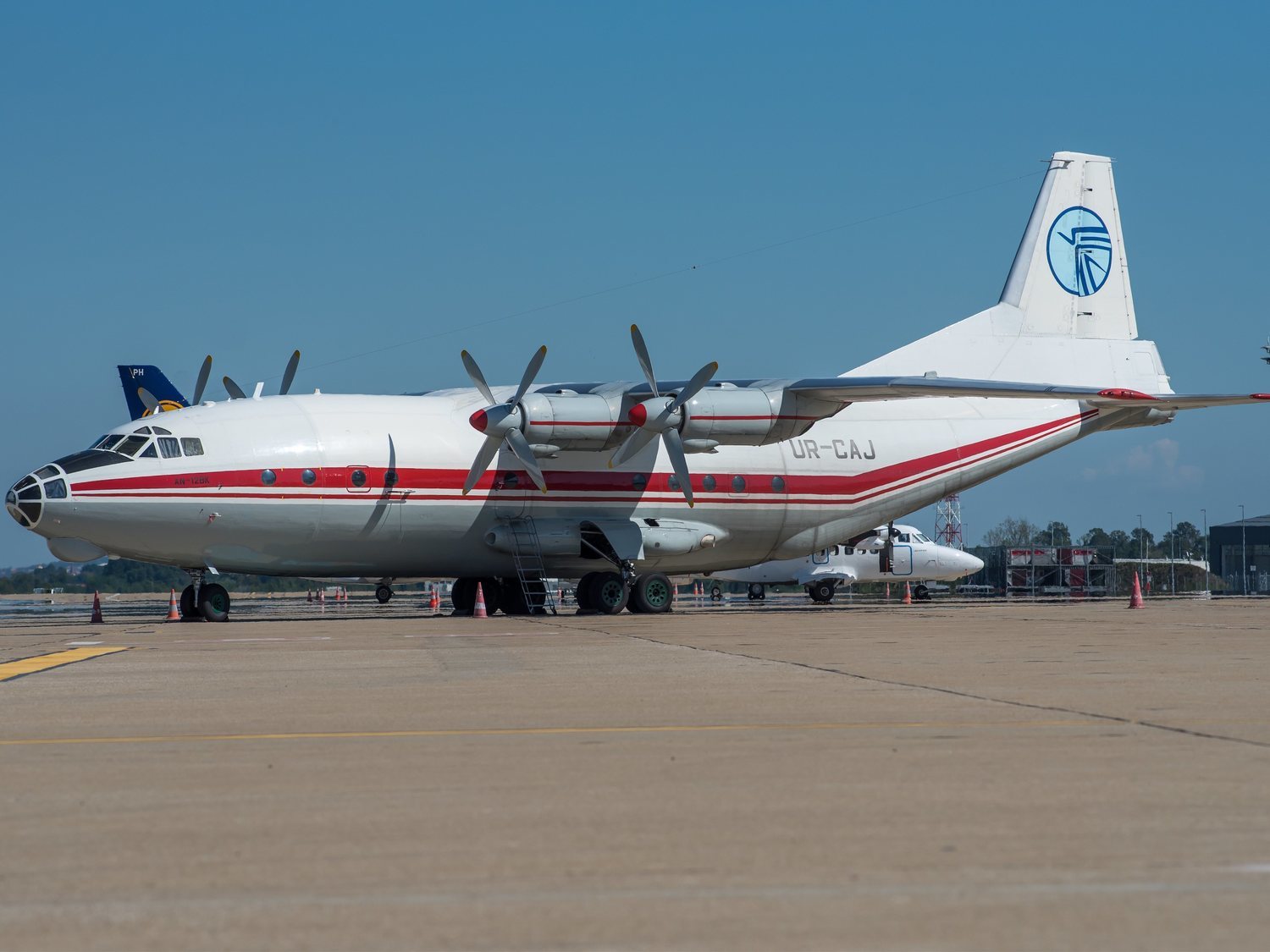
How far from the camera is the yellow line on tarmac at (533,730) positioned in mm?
8461

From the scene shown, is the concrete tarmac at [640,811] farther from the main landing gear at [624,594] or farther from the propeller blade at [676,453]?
the main landing gear at [624,594]

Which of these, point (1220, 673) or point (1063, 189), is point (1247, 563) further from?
point (1220, 673)

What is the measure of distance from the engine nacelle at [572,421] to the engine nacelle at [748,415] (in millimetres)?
1474

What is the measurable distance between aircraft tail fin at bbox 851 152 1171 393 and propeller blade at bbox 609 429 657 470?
372 inches

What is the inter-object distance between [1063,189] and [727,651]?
76.5 ft

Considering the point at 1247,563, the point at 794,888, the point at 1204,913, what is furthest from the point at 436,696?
the point at 1247,563

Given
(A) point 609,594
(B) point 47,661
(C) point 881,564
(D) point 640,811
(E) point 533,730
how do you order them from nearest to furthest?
(D) point 640,811, (E) point 533,730, (B) point 47,661, (A) point 609,594, (C) point 881,564

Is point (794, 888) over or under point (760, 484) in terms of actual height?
under

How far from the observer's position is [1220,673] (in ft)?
41.6

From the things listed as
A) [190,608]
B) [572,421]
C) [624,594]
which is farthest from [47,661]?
[624,594]

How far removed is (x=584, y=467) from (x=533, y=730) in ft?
64.9

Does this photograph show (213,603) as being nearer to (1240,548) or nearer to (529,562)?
(529,562)

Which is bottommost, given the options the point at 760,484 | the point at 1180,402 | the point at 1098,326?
the point at 760,484

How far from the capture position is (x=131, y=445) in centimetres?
2498
